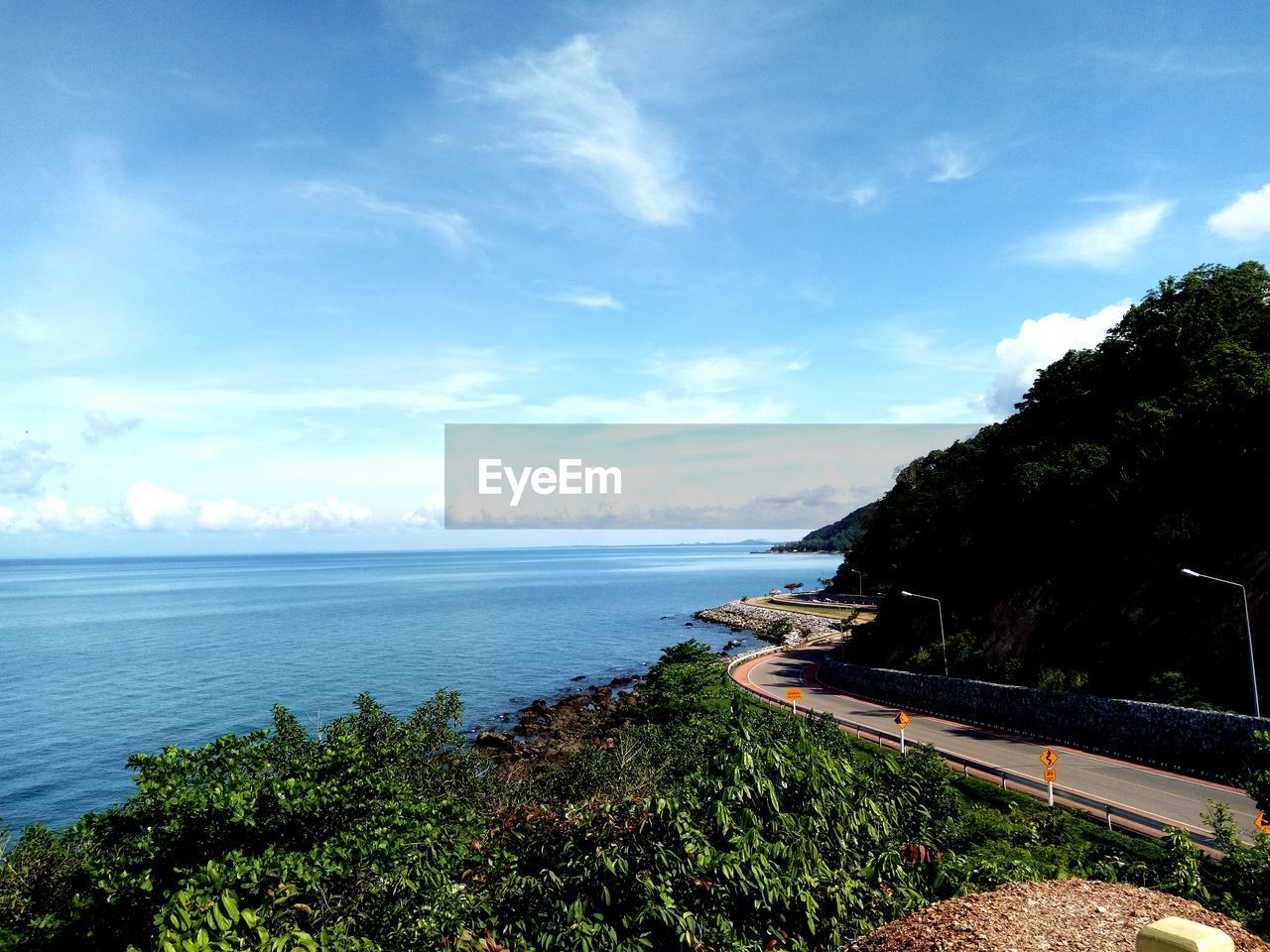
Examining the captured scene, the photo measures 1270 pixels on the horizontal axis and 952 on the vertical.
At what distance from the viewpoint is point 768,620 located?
372 ft

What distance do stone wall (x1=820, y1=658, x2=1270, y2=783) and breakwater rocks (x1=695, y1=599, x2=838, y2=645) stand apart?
37751 mm

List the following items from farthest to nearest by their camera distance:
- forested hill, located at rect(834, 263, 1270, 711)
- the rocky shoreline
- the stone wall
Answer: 1. the rocky shoreline
2. forested hill, located at rect(834, 263, 1270, 711)
3. the stone wall

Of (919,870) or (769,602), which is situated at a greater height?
(919,870)

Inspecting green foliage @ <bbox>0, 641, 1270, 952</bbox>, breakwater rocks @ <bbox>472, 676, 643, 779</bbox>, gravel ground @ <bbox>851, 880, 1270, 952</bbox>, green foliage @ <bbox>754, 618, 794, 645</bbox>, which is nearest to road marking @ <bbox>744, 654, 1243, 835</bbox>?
breakwater rocks @ <bbox>472, 676, 643, 779</bbox>

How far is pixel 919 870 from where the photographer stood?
1143 centimetres

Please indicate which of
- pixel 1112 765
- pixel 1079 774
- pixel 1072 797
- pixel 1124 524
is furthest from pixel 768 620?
pixel 1072 797

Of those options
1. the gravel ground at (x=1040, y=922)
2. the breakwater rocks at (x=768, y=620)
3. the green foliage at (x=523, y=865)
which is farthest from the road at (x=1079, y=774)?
the breakwater rocks at (x=768, y=620)

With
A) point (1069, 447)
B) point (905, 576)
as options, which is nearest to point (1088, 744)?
point (1069, 447)

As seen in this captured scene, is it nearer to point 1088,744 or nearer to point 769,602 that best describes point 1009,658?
point 1088,744

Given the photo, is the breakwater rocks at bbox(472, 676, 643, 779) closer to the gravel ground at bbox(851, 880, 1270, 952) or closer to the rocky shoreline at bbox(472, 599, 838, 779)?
the rocky shoreline at bbox(472, 599, 838, 779)

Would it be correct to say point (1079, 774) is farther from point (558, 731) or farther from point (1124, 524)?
point (558, 731)

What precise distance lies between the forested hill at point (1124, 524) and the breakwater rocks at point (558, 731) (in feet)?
78.8

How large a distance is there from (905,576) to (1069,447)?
19381mm

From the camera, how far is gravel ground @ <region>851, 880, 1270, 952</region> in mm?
8016
